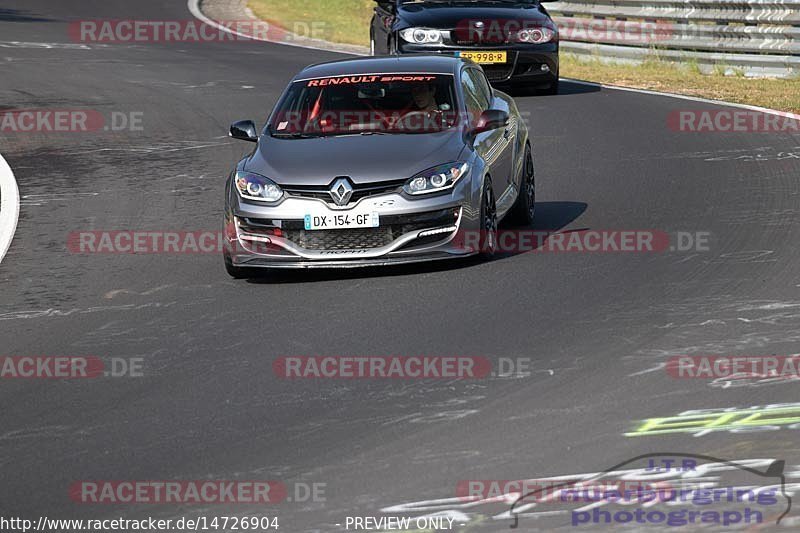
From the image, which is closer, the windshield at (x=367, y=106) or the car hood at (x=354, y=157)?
the car hood at (x=354, y=157)

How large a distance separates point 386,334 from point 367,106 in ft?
10.8

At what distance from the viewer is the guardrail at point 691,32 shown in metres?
23.2

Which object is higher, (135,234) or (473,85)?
(473,85)

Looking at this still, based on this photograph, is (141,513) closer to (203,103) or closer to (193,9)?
(203,103)

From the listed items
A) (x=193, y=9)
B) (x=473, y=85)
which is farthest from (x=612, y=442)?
(x=193, y=9)

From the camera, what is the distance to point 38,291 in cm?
1084

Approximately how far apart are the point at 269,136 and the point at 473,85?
182 centimetres

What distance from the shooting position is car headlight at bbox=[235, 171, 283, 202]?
1076cm

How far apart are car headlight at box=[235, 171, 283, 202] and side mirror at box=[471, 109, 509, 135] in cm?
163

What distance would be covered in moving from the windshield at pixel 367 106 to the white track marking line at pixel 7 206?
2.53 meters
